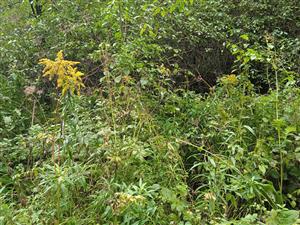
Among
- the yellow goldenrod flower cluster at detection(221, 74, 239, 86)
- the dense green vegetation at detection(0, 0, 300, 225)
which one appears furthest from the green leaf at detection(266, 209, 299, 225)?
the yellow goldenrod flower cluster at detection(221, 74, 239, 86)

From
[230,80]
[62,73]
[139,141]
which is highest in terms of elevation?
[62,73]

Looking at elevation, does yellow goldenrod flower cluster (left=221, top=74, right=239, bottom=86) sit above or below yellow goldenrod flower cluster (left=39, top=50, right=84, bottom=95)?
below

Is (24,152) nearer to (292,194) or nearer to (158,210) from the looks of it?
(158,210)

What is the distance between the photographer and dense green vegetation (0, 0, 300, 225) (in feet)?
8.20

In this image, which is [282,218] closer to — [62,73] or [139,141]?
[139,141]

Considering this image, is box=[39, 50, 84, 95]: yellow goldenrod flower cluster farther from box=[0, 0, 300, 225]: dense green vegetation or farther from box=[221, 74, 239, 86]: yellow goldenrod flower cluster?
box=[221, 74, 239, 86]: yellow goldenrod flower cluster

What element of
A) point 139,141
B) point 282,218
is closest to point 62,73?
point 139,141

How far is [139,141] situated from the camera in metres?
2.89

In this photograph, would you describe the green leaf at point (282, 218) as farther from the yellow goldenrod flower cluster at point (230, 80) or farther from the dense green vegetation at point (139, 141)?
the yellow goldenrod flower cluster at point (230, 80)

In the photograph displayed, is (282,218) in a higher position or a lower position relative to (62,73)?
lower

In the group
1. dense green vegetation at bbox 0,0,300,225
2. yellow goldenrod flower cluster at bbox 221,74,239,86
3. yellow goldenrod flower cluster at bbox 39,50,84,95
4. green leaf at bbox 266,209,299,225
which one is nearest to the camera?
green leaf at bbox 266,209,299,225

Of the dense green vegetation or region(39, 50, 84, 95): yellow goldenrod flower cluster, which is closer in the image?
the dense green vegetation

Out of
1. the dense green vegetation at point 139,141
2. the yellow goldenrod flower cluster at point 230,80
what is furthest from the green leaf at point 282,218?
the yellow goldenrod flower cluster at point 230,80

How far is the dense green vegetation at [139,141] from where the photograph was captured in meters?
2.50
